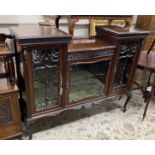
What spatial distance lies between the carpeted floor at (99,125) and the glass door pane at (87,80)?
0.12 m

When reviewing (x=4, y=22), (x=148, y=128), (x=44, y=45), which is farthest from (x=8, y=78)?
(x=148, y=128)

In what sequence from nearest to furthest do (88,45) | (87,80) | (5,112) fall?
(5,112)
(88,45)
(87,80)

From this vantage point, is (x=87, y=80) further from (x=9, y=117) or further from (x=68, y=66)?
(x=9, y=117)

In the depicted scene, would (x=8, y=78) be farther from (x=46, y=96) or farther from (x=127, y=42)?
(x=127, y=42)

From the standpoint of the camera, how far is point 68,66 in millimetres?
1335

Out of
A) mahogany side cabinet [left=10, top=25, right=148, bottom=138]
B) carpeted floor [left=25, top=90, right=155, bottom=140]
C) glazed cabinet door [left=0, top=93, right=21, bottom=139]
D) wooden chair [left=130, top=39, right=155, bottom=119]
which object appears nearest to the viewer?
mahogany side cabinet [left=10, top=25, right=148, bottom=138]

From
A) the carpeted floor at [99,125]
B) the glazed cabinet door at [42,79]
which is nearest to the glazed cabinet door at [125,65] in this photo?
the carpeted floor at [99,125]

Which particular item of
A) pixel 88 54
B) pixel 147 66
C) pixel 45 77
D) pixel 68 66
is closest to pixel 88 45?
pixel 88 54

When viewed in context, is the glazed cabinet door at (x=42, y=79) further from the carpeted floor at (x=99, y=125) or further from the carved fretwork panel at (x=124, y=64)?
the carved fretwork panel at (x=124, y=64)

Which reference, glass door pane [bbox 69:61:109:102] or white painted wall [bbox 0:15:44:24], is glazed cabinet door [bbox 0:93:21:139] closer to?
glass door pane [bbox 69:61:109:102]

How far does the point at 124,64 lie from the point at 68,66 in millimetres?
601

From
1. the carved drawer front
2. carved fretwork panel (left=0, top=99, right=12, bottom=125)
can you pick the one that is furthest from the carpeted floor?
the carved drawer front

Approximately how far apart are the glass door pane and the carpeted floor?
12cm

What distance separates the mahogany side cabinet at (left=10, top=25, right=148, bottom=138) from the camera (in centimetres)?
118
